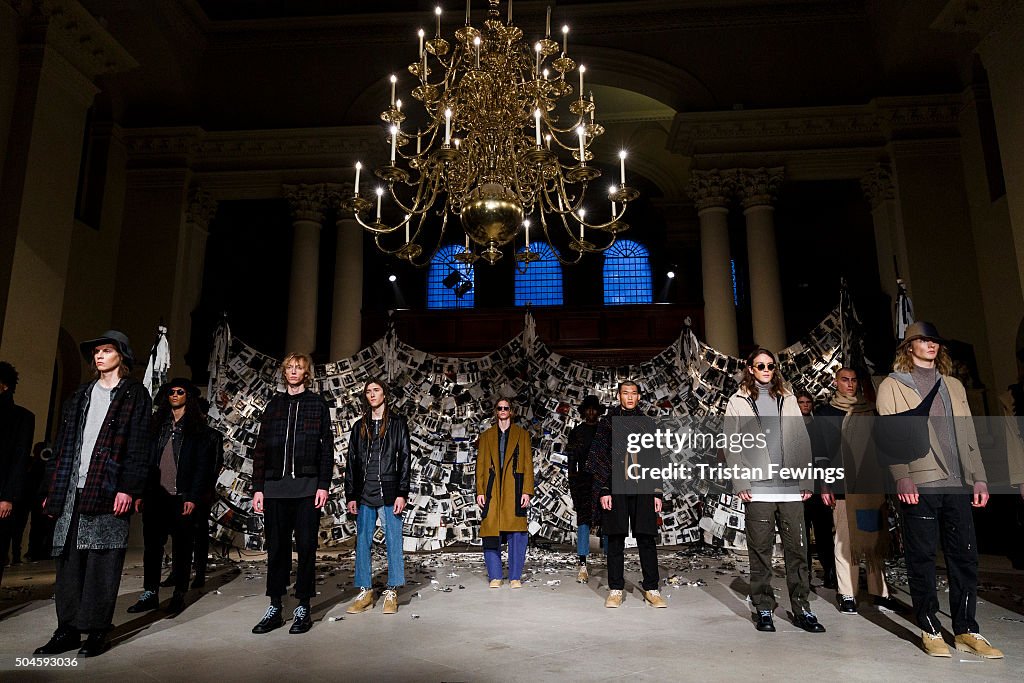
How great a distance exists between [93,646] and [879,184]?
12089 millimetres

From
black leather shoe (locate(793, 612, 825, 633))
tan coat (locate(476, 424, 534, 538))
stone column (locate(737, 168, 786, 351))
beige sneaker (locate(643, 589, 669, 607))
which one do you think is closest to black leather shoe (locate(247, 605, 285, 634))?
tan coat (locate(476, 424, 534, 538))

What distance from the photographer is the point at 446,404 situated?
7.50 meters

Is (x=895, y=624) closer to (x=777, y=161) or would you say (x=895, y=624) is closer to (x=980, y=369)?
(x=980, y=369)

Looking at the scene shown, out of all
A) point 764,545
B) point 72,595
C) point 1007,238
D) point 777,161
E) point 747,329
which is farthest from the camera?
point 747,329

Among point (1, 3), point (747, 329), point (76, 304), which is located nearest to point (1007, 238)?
point (747, 329)

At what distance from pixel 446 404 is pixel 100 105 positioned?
874 centimetres

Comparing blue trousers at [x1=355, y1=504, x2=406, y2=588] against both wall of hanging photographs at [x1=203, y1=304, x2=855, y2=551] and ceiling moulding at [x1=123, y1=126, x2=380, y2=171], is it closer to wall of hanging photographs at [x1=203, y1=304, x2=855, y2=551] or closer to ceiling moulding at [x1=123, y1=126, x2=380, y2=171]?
wall of hanging photographs at [x1=203, y1=304, x2=855, y2=551]

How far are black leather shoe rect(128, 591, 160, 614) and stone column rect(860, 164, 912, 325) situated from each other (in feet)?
36.0

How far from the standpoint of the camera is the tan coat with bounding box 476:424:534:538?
18.4 ft

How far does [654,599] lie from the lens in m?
4.73

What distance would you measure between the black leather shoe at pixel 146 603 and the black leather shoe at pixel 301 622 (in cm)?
135

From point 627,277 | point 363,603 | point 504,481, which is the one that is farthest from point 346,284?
point 627,277

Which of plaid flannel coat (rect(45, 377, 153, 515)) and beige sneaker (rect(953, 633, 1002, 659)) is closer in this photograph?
beige sneaker (rect(953, 633, 1002, 659))

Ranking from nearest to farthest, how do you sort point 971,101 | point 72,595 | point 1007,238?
point 72,595
point 1007,238
point 971,101
